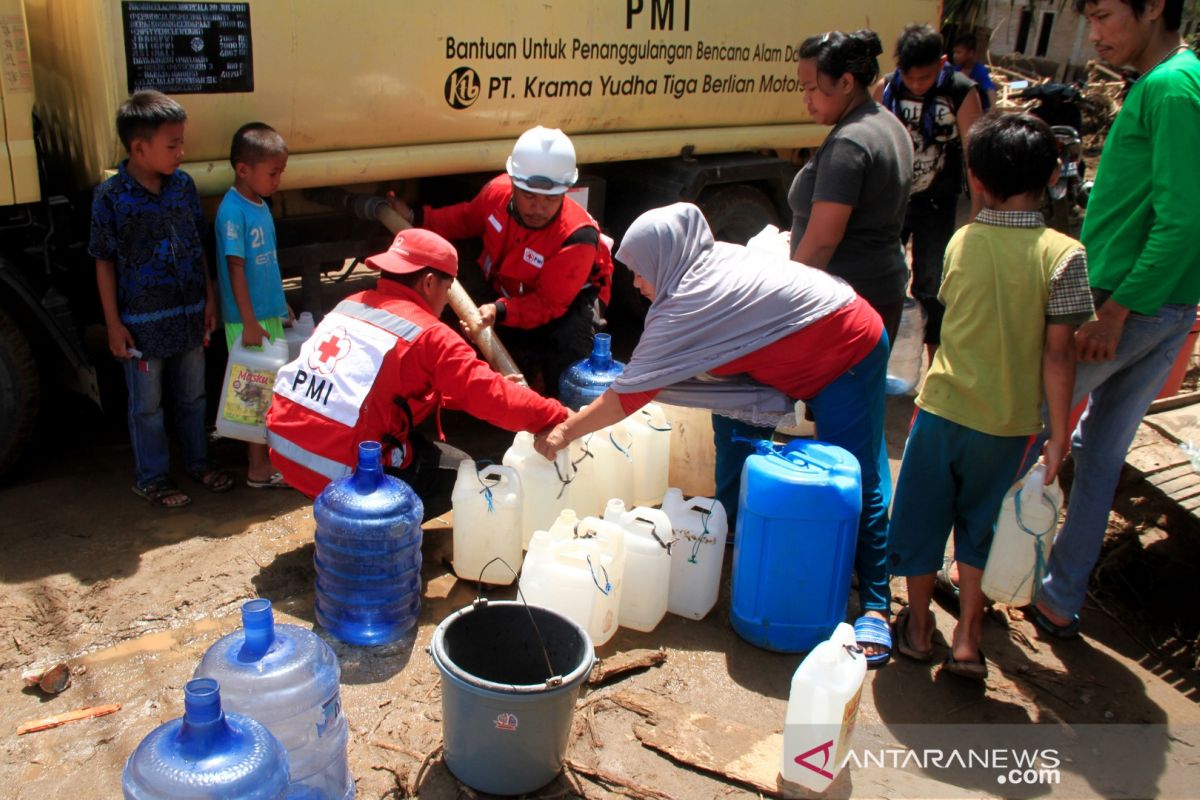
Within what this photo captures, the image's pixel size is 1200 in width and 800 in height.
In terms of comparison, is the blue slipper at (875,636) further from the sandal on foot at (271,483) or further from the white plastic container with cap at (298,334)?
the white plastic container with cap at (298,334)

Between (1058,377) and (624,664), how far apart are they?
68.6 inches

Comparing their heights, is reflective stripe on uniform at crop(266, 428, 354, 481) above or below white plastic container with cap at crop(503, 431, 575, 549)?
above

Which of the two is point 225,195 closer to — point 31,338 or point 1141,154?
point 31,338

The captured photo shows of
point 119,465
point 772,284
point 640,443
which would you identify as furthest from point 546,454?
point 119,465

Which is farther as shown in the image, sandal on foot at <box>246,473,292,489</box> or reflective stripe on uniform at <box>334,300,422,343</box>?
sandal on foot at <box>246,473,292,489</box>

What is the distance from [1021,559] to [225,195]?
350 cm

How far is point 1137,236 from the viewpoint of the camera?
335 centimetres

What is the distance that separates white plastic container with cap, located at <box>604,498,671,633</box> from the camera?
3609 millimetres

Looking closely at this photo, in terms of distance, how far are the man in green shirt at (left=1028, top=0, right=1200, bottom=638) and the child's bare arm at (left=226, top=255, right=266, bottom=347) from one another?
3.24m

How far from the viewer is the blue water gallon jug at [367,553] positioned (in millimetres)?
3400

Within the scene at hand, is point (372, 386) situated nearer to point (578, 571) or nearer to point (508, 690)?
point (578, 571)

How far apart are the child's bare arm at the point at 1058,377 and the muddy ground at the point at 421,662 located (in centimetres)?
98

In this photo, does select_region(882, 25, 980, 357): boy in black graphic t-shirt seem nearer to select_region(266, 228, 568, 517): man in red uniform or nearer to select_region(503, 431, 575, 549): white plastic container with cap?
select_region(503, 431, 575, 549): white plastic container with cap

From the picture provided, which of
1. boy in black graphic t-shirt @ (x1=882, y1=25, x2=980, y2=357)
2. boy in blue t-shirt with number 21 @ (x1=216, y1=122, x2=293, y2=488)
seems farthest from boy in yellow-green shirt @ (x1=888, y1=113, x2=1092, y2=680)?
boy in blue t-shirt with number 21 @ (x1=216, y1=122, x2=293, y2=488)
